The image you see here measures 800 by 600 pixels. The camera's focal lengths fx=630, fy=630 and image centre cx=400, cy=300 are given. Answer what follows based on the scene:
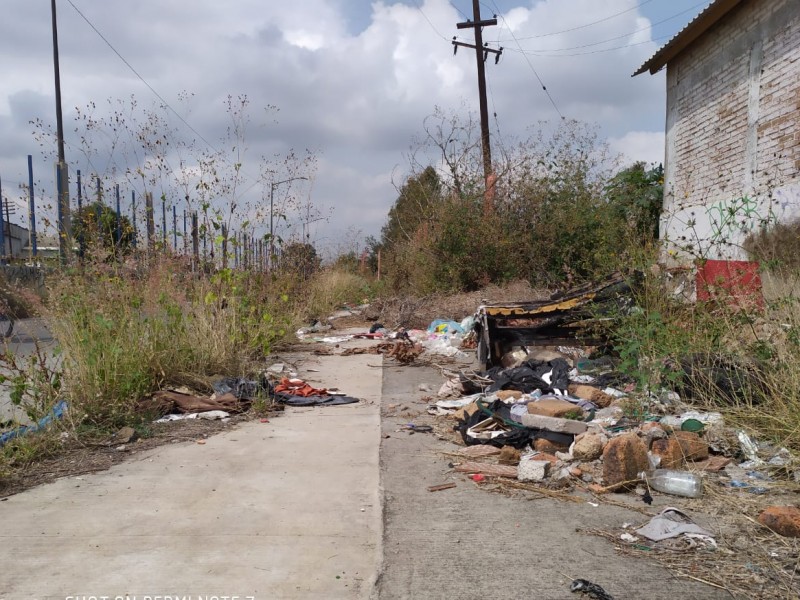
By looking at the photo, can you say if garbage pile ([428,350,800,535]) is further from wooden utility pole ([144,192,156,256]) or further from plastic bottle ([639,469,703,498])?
wooden utility pole ([144,192,156,256])

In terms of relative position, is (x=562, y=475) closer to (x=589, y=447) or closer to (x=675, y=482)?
(x=589, y=447)

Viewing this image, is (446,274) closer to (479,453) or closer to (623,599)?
(479,453)

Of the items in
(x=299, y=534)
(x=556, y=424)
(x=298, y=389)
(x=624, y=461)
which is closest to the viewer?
(x=299, y=534)

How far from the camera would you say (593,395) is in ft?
18.1

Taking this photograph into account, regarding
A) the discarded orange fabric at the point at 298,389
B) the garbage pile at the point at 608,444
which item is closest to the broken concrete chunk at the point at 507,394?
the garbage pile at the point at 608,444

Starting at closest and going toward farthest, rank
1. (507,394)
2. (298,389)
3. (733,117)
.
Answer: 1. (507,394)
2. (298,389)
3. (733,117)

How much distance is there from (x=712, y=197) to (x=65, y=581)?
10761 mm

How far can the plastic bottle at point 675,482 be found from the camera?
362 cm

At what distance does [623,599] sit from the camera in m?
2.49

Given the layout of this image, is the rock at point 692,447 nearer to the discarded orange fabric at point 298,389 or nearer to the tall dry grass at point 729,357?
the tall dry grass at point 729,357

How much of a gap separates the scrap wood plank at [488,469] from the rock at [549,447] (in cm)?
44

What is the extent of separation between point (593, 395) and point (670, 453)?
59.5 inches

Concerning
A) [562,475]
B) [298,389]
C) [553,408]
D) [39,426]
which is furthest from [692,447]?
[39,426]

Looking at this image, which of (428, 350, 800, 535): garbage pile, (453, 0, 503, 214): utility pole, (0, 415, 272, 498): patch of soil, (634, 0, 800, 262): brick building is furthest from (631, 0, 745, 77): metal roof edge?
(0, 415, 272, 498): patch of soil
